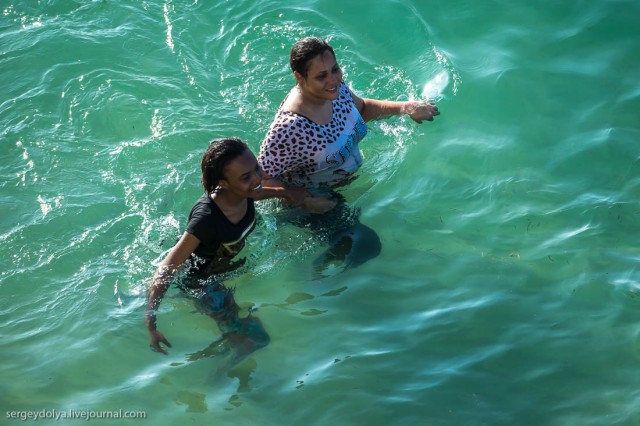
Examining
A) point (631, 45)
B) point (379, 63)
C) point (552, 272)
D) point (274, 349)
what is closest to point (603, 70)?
point (631, 45)

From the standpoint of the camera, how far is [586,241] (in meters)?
6.13

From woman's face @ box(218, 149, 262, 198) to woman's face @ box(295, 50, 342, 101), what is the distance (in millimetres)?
855

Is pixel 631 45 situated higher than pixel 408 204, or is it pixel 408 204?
pixel 631 45

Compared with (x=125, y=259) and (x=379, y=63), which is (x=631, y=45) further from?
(x=125, y=259)

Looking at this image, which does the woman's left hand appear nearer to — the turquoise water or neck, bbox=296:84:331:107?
the turquoise water

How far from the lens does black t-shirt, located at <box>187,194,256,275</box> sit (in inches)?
213

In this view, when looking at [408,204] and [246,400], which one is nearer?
[246,400]

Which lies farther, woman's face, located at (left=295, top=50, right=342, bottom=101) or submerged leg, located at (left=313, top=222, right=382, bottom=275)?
submerged leg, located at (left=313, top=222, right=382, bottom=275)

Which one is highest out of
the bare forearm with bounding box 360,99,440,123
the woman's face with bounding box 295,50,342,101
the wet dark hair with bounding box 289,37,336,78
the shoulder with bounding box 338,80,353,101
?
the wet dark hair with bounding box 289,37,336,78

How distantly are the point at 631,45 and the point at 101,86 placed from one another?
5267mm

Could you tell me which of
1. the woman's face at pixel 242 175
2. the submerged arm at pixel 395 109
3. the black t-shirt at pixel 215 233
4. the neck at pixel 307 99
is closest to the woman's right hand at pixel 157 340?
the black t-shirt at pixel 215 233

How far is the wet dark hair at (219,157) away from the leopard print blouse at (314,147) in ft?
1.99

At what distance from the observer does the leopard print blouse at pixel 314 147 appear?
19.6 feet

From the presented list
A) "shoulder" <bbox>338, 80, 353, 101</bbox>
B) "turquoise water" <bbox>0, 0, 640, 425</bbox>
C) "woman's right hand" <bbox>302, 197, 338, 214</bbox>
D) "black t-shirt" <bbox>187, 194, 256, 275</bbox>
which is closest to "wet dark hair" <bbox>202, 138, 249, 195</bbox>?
"black t-shirt" <bbox>187, 194, 256, 275</bbox>
